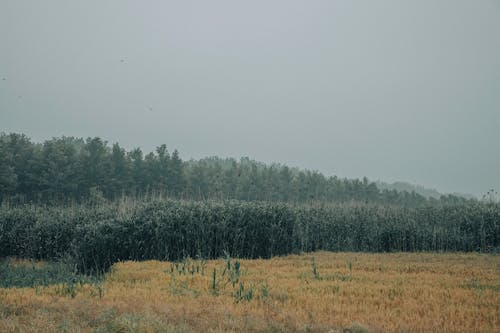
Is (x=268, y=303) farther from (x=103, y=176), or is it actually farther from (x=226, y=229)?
(x=103, y=176)

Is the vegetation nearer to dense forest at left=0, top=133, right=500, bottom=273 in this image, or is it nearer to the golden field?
dense forest at left=0, top=133, right=500, bottom=273

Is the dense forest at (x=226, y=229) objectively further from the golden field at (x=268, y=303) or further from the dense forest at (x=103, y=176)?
the dense forest at (x=103, y=176)

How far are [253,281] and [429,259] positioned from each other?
29.6 feet

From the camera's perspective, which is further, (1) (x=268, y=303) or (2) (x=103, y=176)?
(2) (x=103, y=176)

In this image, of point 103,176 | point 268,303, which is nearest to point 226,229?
point 268,303

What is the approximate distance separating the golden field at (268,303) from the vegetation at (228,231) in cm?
477

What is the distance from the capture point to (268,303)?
9.58m

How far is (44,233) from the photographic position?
22.0 m

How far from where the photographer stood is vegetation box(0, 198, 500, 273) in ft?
61.0

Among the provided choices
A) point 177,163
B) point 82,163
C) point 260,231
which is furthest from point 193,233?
point 177,163

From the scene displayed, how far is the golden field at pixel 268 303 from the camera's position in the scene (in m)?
7.79

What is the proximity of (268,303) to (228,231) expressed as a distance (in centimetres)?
1056

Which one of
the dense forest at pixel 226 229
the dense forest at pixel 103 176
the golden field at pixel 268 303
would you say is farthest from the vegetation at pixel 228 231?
the dense forest at pixel 103 176

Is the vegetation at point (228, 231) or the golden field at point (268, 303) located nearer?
the golden field at point (268, 303)
